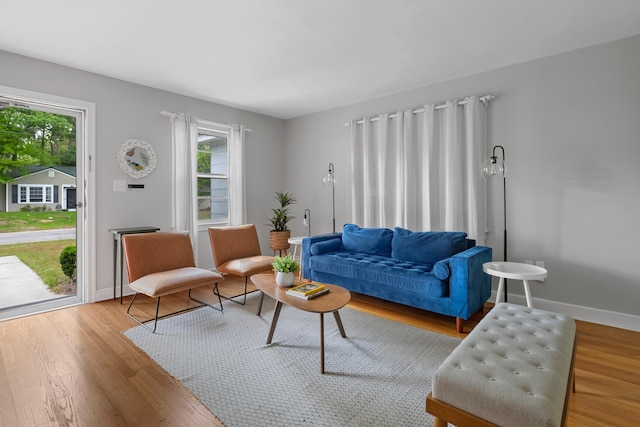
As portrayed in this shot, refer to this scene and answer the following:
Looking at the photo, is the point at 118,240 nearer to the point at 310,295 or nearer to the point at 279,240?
the point at 279,240

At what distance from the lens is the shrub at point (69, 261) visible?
3.53 meters

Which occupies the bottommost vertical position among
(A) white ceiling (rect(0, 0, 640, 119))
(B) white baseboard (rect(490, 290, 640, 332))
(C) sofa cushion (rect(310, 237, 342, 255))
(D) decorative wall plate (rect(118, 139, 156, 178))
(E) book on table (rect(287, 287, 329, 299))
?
(B) white baseboard (rect(490, 290, 640, 332))

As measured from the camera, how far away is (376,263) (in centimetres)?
331

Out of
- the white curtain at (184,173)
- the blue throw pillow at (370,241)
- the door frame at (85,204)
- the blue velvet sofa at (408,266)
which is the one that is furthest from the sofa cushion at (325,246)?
the door frame at (85,204)

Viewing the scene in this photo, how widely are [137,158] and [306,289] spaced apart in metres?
2.81

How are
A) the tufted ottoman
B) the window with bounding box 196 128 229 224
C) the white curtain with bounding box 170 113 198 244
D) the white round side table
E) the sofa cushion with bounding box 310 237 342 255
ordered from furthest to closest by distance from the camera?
the window with bounding box 196 128 229 224
the white curtain with bounding box 170 113 198 244
the sofa cushion with bounding box 310 237 342 255
the white round side table
the tufted ottoman

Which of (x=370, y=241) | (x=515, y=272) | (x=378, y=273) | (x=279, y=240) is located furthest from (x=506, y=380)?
(x=279, y=240)

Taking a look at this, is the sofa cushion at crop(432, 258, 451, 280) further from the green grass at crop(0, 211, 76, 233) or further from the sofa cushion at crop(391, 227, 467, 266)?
the green grass at crop(0, 211, 76, 233)

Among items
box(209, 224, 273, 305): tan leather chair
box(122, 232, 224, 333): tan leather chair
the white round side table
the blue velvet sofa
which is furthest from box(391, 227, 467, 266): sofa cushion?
box(122, 232, 224, 333): tan leather chair

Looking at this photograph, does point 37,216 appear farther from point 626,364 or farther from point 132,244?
point 626,364

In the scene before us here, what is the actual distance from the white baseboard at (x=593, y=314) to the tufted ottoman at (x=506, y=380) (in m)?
1.70

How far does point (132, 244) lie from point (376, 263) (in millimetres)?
2463

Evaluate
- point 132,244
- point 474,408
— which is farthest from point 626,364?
point 132,244

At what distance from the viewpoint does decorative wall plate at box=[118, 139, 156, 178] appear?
374cm
